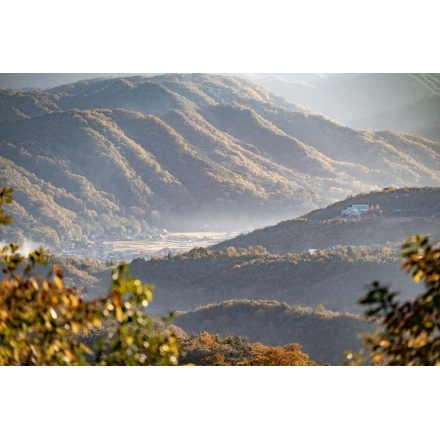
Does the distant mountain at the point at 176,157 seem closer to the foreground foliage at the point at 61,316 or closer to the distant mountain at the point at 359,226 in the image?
the distant mountain at the point at 359,226

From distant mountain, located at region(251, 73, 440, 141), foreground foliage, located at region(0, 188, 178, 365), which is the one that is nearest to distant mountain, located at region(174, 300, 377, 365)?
distant mountain, located at region(251, 73, 440, 141)

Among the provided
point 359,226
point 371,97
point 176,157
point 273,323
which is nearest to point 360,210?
point 359,226

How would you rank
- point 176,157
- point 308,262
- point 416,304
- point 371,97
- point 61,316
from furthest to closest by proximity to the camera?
point 176,157 < point 371,97 < point 308,262 < point 61,316 < point 416,304

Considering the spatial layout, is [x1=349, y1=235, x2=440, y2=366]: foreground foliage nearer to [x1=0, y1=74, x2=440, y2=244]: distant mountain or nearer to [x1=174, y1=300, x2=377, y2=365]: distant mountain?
[x1=174, y1=300, x2=377, y2=365]: distant mountain

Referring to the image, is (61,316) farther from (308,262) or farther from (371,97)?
(371,97)
